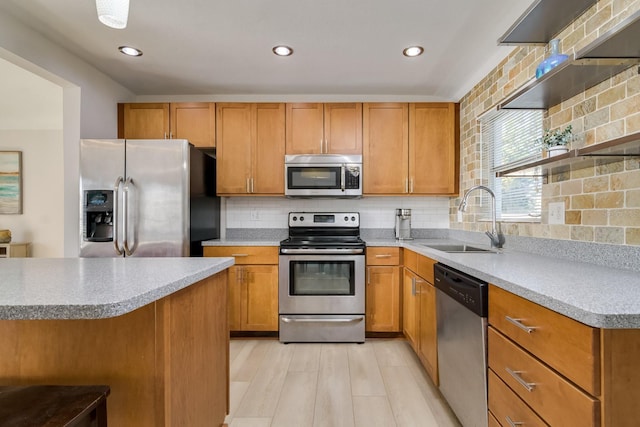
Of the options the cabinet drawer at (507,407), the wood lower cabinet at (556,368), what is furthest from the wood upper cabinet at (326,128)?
the cabinet drawer at (507,407)

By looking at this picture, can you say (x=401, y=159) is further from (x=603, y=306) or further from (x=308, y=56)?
(x=603, y=306)

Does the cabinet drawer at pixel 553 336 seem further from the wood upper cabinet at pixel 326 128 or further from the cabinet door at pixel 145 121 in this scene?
the cabinet door at pixel 145 121

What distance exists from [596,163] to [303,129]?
2.32 metres

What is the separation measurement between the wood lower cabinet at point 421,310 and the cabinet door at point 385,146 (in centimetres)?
74

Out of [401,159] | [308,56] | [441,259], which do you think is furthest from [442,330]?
[308,56]

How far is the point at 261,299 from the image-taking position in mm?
2920

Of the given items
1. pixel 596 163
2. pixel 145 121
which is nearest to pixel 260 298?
pixel 145 121

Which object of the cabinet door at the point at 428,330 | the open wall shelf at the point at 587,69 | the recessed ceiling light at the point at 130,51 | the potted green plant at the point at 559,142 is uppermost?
the recessed ceiling light at the point at 130,51

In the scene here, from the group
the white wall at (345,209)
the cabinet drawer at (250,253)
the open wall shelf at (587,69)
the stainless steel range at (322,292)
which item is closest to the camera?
the open wall shelf at (587,69)

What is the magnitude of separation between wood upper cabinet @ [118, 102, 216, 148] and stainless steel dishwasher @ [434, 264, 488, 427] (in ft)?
8.28

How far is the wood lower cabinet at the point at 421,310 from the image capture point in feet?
6.72

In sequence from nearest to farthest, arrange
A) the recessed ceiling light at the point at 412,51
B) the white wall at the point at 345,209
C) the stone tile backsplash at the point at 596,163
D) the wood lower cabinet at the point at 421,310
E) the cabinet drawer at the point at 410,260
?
the stone tile backsplash at the point at 596,163 < the wood lower cabinet at the point at 421,310 < the recessed ceiling light at the point at 412,51 < the cabinet drawer at the point at 410,260 < the white wall at the point at 345,209

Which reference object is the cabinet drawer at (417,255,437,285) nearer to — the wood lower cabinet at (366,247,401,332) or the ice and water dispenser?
the wood lower cabinet at (366,247,401,332)

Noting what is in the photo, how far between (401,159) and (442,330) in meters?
1.81
